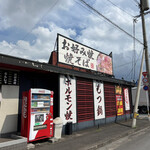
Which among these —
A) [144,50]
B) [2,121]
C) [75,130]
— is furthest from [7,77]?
[144,50]

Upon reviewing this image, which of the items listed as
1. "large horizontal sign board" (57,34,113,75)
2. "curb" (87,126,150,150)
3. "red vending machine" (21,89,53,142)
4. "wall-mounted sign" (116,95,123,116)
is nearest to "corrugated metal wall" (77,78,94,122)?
"large horizontal sign board" (57,34,113,75)

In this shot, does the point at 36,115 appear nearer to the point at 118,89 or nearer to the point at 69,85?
the point at 69,85

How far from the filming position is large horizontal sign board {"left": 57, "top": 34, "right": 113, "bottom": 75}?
9.24 m

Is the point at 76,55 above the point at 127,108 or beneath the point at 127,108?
above

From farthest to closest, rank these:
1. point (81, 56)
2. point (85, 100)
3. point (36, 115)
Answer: point (81, 56) < point (85, 100) < point (36, 115)

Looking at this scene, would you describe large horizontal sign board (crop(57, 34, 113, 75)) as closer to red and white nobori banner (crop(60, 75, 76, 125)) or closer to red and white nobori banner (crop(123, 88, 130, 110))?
red and white nobori banner (crop(60, 75, 76, 125))

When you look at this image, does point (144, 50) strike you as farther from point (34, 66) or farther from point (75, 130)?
point (34, 66)

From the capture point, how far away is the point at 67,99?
8.73 m

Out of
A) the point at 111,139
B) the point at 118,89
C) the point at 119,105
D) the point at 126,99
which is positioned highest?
the point at 118,89

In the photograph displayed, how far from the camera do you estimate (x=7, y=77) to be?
7230 mm

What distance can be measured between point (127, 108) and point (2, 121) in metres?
12.0

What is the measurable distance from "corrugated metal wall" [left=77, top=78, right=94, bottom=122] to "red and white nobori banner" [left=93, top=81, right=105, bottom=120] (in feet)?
1.51

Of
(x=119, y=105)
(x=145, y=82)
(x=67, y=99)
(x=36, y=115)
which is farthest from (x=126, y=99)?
(x=36, y=115)

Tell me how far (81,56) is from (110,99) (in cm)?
478
